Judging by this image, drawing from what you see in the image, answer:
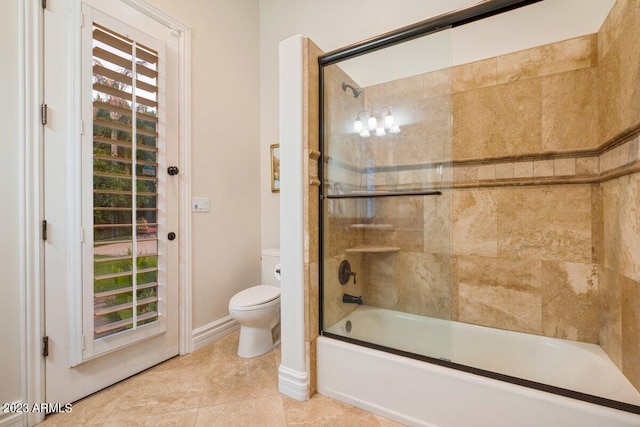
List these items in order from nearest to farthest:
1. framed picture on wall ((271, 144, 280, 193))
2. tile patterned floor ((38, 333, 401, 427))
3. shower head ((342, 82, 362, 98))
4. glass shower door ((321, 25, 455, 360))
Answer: tile patterned floor ((38, 333, 401, 427))
glass shower door ((321, 25, 455, 360))
shower head ((342, 82, 362, 98))
framed picture on wall ((271, 144, 280, 193))

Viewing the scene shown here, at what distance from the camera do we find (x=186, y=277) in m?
2.13

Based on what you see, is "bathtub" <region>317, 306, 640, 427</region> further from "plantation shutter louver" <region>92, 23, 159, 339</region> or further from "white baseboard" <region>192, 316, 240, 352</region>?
"plantation shutter louver" <region>92, 23, 159, 339</region>

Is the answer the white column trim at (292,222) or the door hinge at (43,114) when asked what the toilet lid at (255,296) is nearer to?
the white column trim at (292,222)

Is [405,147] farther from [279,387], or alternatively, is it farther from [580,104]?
[279,387]

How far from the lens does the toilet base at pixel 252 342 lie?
2.11 m

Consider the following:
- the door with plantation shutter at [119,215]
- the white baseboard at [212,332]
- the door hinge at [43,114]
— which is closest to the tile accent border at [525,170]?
the door with plantation shutter at [119,215]

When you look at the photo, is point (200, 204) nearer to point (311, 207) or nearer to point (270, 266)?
point (270, 266)

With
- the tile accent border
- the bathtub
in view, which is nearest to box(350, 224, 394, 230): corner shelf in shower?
the tile accent border

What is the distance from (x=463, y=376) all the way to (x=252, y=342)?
1425 millimetres

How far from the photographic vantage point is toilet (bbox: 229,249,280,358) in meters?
2.00

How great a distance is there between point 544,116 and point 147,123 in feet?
8.21

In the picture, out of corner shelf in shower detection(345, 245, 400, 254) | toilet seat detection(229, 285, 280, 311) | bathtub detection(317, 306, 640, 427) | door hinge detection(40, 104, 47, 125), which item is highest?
door hinge detection(40, 104, 47, 125)

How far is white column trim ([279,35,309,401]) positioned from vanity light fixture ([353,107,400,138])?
1.95ft

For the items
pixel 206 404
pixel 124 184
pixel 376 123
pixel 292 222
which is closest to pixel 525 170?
pixel 376 123
